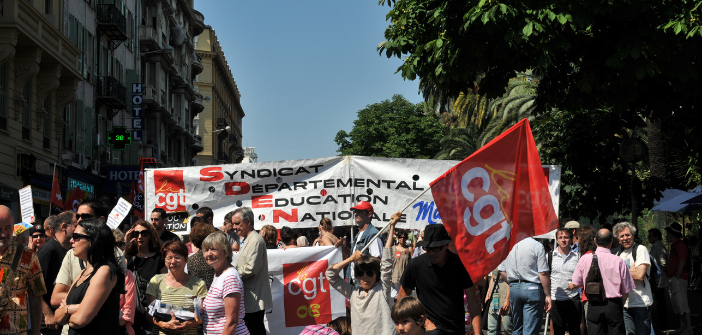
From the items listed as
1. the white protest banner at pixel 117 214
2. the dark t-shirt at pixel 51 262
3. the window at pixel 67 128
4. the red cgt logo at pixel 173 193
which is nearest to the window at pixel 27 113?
the window at pixel 67 128

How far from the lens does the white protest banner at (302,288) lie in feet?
29.1

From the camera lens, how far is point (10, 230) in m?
5.21

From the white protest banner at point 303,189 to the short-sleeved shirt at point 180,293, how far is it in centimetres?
327

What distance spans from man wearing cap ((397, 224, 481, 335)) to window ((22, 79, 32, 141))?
19.0m


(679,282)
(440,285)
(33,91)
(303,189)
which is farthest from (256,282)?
(33,91)

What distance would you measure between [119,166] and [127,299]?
85.0 ft

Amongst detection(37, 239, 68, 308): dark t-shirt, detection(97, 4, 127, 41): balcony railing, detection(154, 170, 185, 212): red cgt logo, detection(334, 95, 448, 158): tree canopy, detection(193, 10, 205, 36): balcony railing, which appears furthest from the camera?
detection(334, 95, 448, 158): tree canopy

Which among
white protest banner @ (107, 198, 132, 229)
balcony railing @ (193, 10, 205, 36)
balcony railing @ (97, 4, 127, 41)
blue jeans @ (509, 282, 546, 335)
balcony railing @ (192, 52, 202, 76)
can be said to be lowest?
blue jeans @ (509, 282, 546, 335)

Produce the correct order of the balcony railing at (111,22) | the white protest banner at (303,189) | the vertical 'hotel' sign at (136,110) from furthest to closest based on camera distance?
the vertical 'hotel' sign at (136,110), the balcony railing at (111,22), the white protest banner at (303,189)

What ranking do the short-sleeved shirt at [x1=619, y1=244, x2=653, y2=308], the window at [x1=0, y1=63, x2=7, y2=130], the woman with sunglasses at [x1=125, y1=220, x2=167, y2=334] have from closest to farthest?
the woman with sunglasses at [x1=125, y1=220, x2=167, y2=334] < the short-sleeved shirt at [x1=619, y1=244, x2=653, y2=308] < the window at [x1=0, y1=63, x2=7, y2=130]

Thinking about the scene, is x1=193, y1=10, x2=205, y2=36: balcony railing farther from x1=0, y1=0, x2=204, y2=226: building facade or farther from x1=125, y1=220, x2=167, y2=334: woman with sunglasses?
x1=125, y1=220, x2=167, y2=334: woman with sunglasses

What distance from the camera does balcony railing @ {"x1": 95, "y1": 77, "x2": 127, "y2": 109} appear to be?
3011 cm

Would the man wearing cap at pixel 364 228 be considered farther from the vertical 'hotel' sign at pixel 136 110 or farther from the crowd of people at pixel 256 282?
the vertical 'hotel' sign at pixel 136 110

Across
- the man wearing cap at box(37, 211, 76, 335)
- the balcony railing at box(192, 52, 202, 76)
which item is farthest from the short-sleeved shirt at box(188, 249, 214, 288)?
the balcony railing at box(192, 52, 202, 76)
